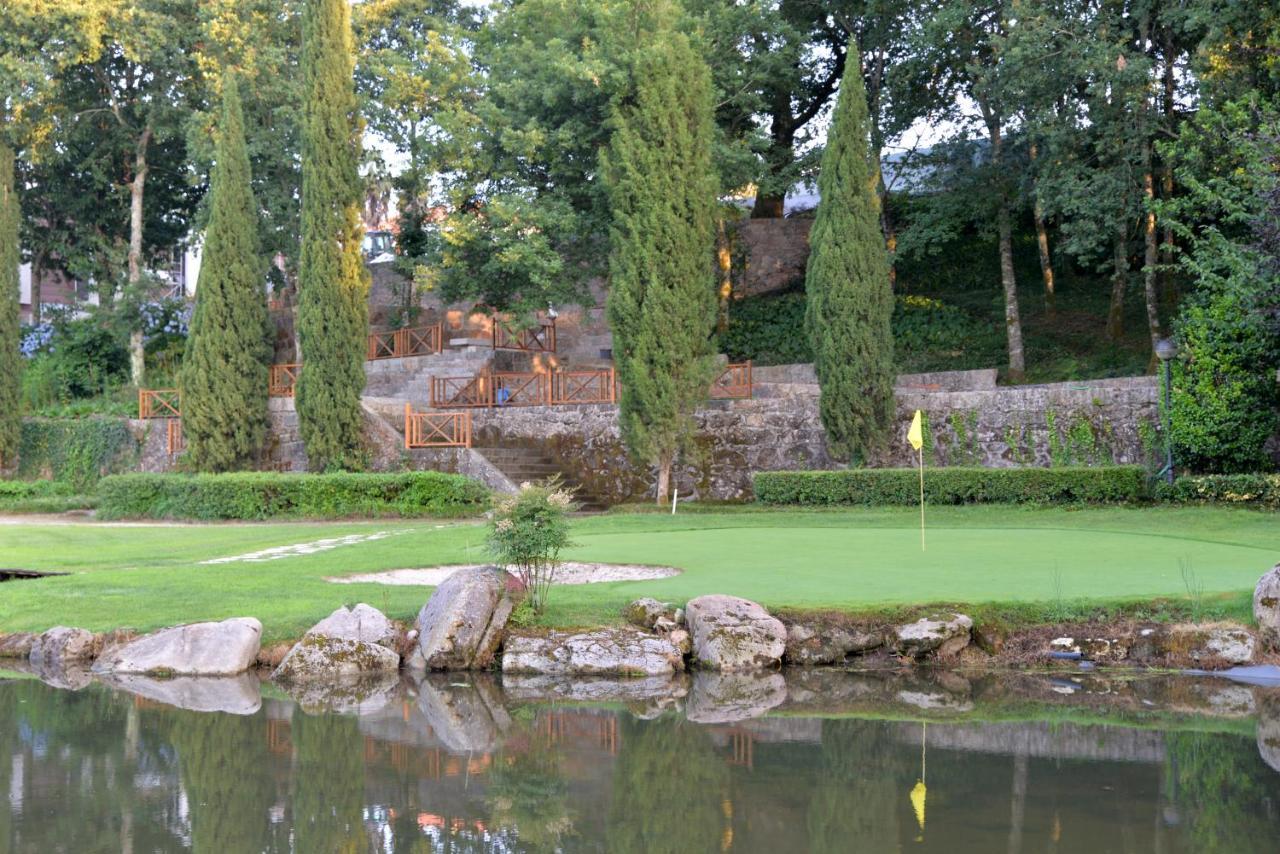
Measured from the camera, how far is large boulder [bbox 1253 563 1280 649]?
10.1 meters

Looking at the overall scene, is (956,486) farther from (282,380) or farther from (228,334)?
(282,380)

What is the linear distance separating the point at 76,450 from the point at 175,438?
113 inches

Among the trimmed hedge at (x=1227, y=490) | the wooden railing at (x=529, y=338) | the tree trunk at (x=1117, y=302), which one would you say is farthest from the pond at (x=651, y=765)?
the wooden railing at (x=529, y=338)

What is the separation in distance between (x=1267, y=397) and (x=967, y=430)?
16.8 ft

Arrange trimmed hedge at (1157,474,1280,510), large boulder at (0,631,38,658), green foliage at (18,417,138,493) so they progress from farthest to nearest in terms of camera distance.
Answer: green foliage at (18,417,138,493) → trimmed hedge at (1157,474,1280,510) → large boulder at (0,631,38,658)

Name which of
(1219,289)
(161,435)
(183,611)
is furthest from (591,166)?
(183,611)

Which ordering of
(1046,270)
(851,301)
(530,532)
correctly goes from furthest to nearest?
(1046,270), (851,301), (530,532)

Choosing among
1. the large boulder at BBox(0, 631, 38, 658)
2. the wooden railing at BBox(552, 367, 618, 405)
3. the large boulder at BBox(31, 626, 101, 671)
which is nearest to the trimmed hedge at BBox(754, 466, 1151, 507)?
the wooden railing at BBox(552, 367, 618, 405)

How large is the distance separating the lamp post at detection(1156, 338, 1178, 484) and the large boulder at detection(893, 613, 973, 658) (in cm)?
1216

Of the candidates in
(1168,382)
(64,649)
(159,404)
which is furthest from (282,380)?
(64,649)

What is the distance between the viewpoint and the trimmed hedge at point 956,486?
21.1 meters

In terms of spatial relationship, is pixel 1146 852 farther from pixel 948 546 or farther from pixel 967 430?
pixel 967 430

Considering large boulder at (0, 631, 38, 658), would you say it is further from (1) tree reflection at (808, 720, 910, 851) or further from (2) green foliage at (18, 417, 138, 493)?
(2) green foliage at (18, 417, 138, 493)

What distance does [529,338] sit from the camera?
33562 mm
